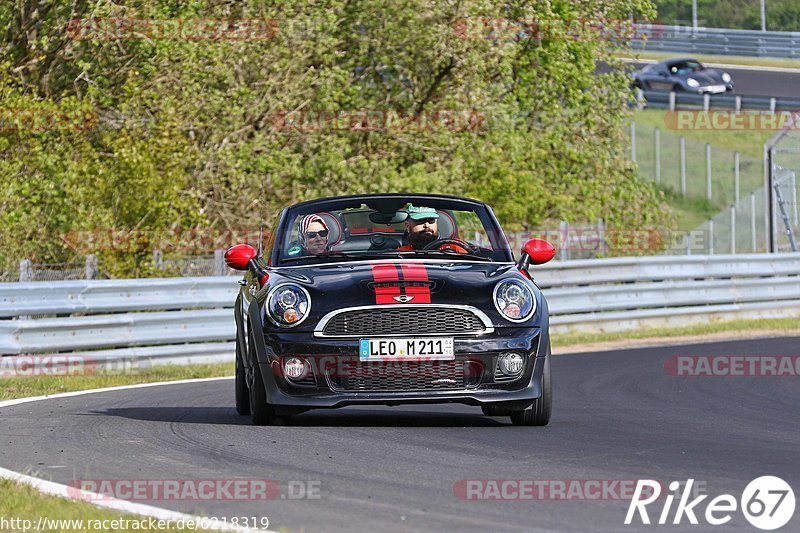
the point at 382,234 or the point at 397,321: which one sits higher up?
the point at 382,234

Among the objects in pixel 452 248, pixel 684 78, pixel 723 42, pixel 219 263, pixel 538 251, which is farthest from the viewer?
pixel 723 42

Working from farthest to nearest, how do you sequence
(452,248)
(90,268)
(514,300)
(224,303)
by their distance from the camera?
(90,268) → (224,303) → (452,248) → (514,300)

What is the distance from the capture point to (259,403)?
360 inches

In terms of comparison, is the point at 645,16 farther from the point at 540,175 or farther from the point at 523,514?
the point at 523,514

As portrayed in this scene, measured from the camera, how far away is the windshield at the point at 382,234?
9648 millimetres

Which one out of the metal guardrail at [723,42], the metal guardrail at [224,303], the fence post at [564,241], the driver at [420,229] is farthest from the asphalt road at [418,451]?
the metal guardrail at [723,42]

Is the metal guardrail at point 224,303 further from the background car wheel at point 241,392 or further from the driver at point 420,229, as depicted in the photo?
the driver at point 420,229

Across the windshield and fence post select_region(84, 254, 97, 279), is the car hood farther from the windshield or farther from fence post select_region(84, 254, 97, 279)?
fence post select_region(84, 254, 97, 279)

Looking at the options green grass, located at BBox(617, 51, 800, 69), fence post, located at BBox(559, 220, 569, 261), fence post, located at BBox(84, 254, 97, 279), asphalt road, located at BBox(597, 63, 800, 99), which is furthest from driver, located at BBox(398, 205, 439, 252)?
green grass, located at BBox(617, 51, 800, 69)

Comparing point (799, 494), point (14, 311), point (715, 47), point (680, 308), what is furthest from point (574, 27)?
point (715, 47)

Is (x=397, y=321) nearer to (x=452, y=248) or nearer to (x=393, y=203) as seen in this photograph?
(x=452, y=248)

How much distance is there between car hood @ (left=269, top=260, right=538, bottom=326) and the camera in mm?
8695

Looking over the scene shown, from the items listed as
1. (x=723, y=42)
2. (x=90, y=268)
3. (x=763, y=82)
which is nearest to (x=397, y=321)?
(x=90, y=268)

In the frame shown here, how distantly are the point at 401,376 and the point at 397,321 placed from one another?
314 mm
